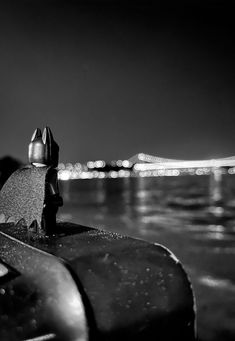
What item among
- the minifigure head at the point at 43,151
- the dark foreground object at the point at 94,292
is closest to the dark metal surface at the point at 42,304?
the dark foreground object at the point at 94,292

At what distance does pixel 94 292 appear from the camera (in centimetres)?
137

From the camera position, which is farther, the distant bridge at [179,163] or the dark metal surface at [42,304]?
the distant bridge at [179,163]

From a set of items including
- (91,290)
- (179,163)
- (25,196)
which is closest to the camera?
(91,290)

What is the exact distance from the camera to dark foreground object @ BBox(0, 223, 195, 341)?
4.41ft

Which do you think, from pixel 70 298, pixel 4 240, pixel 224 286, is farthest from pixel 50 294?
pixel 224 286

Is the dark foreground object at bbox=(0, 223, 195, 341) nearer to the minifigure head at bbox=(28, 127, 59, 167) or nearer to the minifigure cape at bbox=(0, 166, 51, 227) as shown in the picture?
the minifigure cape at bbox=(0, 166, 51, 227)

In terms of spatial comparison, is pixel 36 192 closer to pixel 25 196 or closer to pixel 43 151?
pixel 25 196

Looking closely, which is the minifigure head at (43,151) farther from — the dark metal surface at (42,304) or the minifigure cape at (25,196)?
the dark metal surface at (42,304)

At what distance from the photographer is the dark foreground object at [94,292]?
52.9 inches

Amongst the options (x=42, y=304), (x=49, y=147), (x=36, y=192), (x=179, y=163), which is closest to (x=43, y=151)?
(x=49, y=147)

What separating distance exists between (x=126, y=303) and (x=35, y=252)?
1.40 feet

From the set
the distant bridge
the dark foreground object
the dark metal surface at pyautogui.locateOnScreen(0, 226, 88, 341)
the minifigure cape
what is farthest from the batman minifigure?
the distant bridge

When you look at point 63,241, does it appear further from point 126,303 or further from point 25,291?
point 126,303

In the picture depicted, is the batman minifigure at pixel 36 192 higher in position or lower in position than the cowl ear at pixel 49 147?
lower
